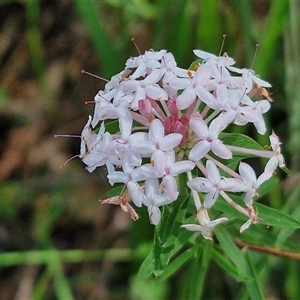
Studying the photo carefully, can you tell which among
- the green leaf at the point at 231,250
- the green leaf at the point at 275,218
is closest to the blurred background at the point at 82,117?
the green leaf at the point at 231,250

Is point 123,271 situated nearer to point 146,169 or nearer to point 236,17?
point 236,17

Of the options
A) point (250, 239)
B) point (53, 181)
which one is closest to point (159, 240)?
point (250, 239)

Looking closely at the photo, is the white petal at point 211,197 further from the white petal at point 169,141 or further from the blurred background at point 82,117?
the blurred background at point 82,117

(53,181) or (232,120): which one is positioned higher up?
(232,120)

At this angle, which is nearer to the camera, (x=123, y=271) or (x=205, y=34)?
(x=205, y=34)

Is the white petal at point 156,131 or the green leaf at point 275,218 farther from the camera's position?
the green leaf at point 275,218

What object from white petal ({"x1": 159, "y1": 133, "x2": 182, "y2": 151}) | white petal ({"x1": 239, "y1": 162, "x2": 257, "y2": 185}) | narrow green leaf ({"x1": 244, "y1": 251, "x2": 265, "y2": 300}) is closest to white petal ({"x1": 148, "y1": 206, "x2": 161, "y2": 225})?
white petal ({"x1": 159, "y1": 133, "x2": 182, "y2": 151})
